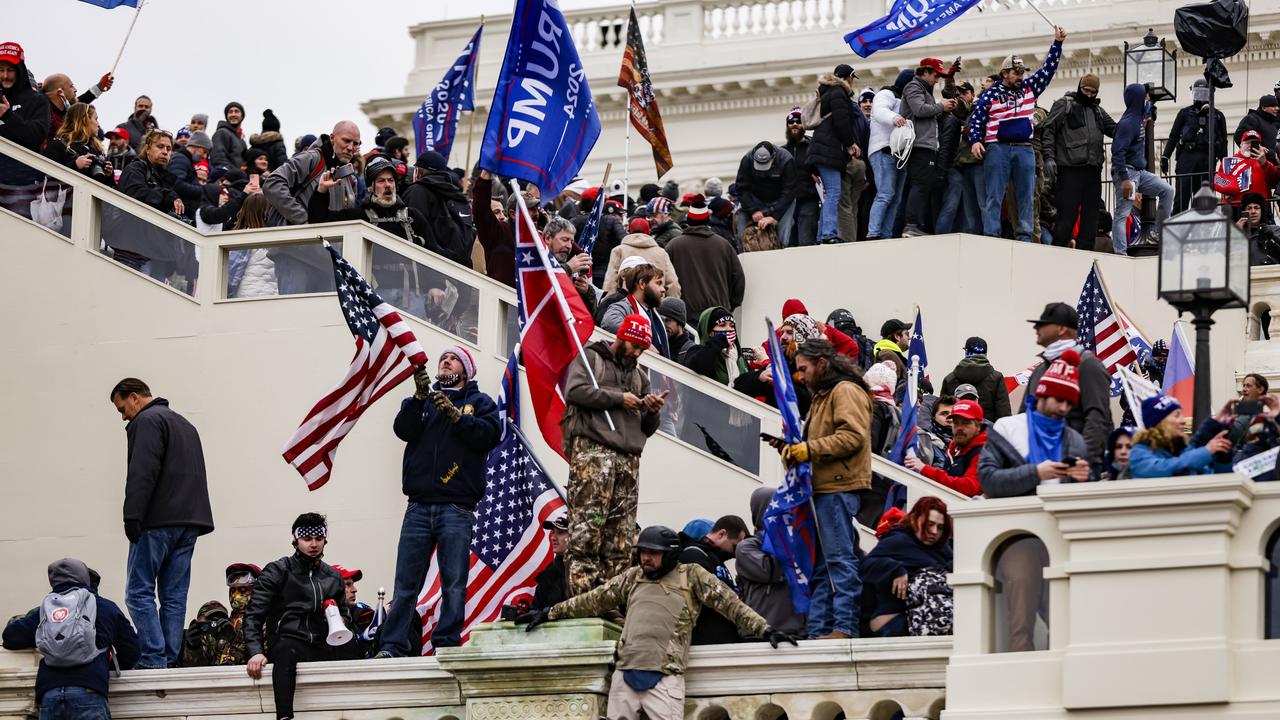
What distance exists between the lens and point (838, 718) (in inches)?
594

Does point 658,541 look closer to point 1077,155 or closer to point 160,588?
point 160,588

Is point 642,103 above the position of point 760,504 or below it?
above

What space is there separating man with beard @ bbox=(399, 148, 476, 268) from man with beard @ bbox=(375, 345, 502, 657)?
4.49 meters

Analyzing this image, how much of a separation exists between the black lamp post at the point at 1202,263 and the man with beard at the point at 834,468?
2.20 metres

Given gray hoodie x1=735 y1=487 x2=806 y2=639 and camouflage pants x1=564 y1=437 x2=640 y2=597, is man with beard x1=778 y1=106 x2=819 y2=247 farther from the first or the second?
gray hoodie x1=735 y1=487 x2=806 y2=639

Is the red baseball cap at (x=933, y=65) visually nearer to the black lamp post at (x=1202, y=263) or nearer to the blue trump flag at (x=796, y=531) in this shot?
the blue trump flag at (x=796, y=531)

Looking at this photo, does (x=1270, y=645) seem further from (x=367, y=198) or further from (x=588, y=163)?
(x=588, y=163)

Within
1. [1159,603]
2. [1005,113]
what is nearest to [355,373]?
[1159,603]

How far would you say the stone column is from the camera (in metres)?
15.3

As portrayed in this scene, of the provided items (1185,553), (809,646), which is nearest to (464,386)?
(809,646)

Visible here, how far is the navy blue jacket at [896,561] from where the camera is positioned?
49.0 ft

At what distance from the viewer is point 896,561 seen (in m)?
15.0

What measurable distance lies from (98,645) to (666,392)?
A: 391 centimetres

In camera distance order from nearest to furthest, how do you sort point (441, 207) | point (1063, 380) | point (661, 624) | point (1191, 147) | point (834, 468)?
point (1063, 380), point (661, 624), point (834, 468), point (441, 207), point (1191, 147)
